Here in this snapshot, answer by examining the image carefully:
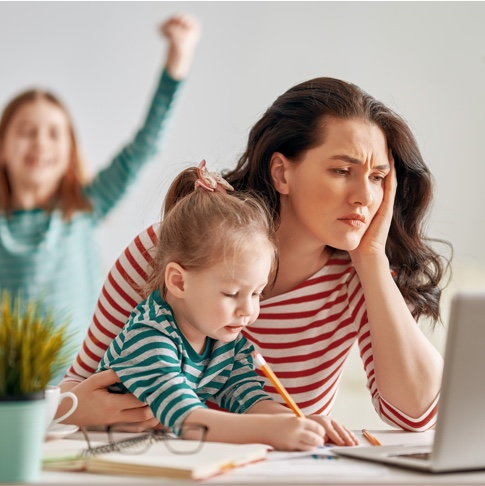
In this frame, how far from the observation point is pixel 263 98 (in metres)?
3.87

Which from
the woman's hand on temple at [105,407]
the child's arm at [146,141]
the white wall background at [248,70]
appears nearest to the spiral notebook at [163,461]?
the woman's hand on temple at [105,407]

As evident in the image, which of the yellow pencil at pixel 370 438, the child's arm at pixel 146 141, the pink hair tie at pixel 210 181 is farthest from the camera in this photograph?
the child's arm at pixel 146 141

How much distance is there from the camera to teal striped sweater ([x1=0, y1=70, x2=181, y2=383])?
2.72 m

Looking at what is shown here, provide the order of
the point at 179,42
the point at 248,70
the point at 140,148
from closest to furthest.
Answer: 1. the point at 140,148
2. the point at 179,42
3. the point at 248,70

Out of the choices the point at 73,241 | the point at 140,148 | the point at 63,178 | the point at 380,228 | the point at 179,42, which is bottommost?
the point at 73,241

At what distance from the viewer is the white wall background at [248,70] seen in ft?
12.3

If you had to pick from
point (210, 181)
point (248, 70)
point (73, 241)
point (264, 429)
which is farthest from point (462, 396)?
point (248, 70)

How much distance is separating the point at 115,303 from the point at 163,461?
0.65 meters

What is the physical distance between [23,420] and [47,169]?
7.08ft

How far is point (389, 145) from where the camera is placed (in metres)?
1.58

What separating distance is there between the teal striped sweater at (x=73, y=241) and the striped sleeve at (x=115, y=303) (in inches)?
41.7

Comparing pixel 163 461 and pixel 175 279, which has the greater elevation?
pixel 175 279

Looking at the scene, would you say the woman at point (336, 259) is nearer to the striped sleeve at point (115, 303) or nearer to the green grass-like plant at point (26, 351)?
the striped sleeve at point (115, 303)

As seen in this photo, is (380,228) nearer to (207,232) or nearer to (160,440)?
(207,232)
